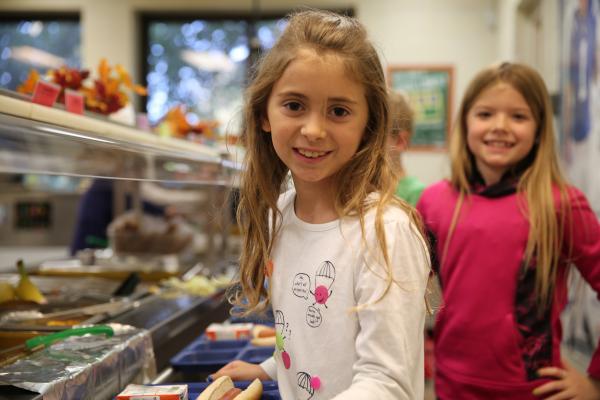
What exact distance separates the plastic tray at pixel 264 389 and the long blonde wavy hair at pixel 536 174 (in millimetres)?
803

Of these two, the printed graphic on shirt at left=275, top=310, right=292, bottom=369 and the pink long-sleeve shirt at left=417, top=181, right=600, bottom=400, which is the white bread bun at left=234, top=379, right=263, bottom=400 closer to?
the printed graphic on shirt at left=275, top=310, right=292, bottom=369

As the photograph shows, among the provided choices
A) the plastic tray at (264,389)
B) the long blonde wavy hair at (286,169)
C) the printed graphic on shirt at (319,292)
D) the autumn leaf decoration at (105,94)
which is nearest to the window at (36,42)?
the autumn leaf decoration at (105,94)

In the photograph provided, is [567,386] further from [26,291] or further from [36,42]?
[36,42]

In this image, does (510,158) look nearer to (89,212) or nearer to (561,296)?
(561,296)

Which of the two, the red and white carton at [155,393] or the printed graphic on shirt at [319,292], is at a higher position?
the printed graphic on shirt at [319,292]

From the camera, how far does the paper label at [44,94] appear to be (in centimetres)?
120

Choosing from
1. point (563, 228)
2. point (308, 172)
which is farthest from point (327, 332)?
point (563, 228)

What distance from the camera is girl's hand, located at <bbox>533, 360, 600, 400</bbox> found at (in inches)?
62.1

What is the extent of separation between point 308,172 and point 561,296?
101cm

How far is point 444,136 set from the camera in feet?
18.1

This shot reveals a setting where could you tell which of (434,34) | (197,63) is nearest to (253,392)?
(434,34)

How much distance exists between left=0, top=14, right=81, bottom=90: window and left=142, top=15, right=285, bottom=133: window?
30.7 inches

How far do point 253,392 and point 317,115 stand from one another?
53cm

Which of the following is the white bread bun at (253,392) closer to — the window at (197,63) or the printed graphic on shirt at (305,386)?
the printed graphic on shirt at (305,386)
